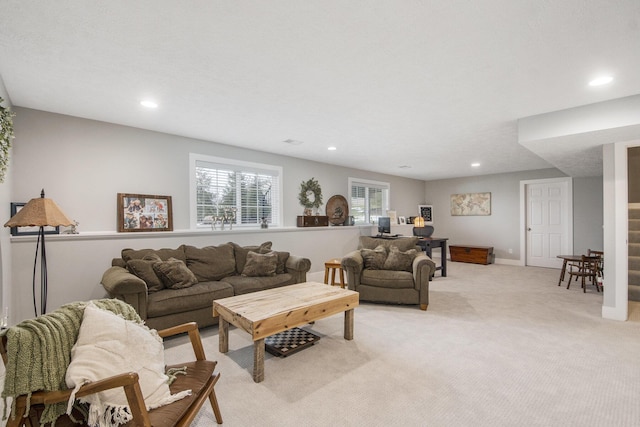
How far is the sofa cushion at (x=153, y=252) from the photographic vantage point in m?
3.37

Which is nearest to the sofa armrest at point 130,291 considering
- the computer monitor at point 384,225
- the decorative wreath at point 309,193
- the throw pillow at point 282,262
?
the throw pillow at point 282,262

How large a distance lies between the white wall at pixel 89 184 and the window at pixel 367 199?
3.06 meters

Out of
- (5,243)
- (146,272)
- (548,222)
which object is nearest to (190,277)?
(146,272)

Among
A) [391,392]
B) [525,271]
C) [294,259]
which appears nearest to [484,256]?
[525,271]

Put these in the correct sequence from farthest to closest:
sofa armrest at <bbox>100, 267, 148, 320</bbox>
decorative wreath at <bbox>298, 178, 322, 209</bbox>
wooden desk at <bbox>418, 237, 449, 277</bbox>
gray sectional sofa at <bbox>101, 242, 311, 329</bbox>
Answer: wooden desk at <bbox>418, 237, 449, 277</bbox>, decorative wreath at <bbox>298, 178, 322, 209</bbox>, gray sectional sofa at <bbox>101, 242, 311, 329</bbox>, sofa armrest at <bbox>100, 267, 148, 320</bbox>

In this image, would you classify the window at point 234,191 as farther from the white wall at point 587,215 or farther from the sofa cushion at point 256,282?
the white wall at point 587,215

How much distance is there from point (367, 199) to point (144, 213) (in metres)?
5.02

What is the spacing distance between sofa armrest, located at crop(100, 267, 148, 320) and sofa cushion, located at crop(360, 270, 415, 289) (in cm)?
267

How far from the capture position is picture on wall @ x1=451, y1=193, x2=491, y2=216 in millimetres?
8180

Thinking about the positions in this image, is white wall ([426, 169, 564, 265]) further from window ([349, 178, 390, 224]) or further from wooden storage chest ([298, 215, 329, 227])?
wooden storage chest ([298, 215, 329, 227])

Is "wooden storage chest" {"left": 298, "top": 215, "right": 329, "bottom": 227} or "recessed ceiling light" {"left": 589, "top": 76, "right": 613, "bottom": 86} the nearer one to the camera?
"recessed ceiling light" {"left": 589, "top": 76, "right": 613, "bottom": 86}

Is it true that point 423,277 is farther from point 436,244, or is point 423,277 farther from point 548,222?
point 548,222

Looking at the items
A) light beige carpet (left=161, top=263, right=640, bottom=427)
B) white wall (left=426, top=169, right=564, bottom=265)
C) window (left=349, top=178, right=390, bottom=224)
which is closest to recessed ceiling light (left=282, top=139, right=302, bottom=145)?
window (left=349, top=178, right=390, bottom=224)

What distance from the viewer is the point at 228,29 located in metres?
1.91
